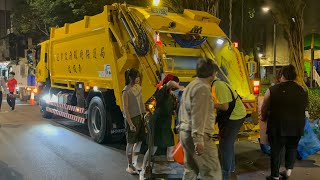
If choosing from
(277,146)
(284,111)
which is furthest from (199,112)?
(277,146)

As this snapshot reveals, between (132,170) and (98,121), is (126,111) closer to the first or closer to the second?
(132,170)

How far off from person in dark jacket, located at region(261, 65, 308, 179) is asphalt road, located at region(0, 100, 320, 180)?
2.58 ft

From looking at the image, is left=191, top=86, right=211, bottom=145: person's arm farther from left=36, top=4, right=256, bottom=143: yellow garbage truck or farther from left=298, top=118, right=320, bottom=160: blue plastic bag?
left=298, top=118, right=320, bottom=160: blue plastic bag

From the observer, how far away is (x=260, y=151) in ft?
27.3

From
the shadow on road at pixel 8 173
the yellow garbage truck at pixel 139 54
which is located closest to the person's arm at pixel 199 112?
the yellow garbage truck at pixel 139 54

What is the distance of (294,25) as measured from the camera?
622 inches

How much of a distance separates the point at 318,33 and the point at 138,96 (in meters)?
19.8

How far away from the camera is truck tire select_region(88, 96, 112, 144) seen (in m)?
8.85

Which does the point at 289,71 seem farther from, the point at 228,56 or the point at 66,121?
the point at 66,121

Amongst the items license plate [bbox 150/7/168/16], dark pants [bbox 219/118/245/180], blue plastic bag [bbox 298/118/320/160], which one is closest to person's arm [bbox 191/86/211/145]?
dark pants [bbox 219/118/245/180]

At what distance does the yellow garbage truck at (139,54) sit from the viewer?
7.75 meters

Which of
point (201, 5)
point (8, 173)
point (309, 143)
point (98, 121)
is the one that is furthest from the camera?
point (201, 5)

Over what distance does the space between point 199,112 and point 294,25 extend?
513 inches

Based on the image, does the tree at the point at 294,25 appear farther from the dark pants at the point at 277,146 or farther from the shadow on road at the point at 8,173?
the shadow on road at the point at 8,173
